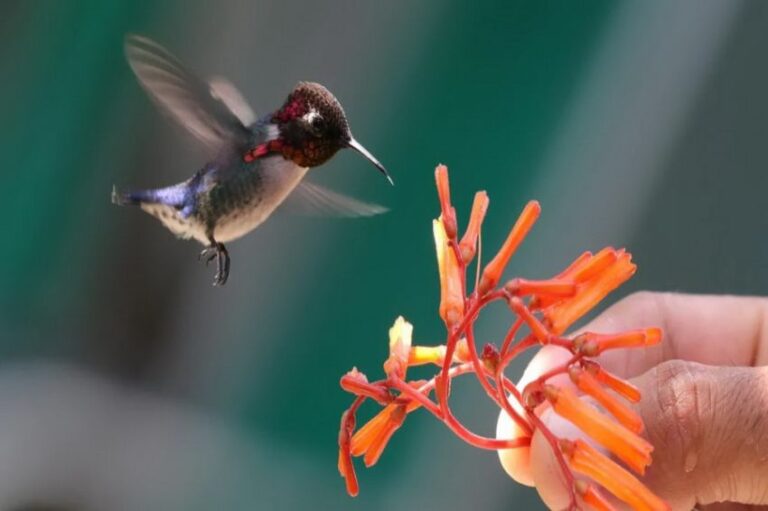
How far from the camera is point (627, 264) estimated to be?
0.62 m

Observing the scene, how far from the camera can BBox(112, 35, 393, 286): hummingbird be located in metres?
0.72

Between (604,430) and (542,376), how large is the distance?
0.26 feet

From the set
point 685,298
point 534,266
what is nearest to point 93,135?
point 534,266

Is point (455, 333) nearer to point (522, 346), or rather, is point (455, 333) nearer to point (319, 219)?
point (522, 346)

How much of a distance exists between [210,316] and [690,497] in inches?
28.0

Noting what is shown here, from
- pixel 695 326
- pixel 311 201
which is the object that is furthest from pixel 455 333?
pixel 695 326

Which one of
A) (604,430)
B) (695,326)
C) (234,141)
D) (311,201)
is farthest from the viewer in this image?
(695,326)

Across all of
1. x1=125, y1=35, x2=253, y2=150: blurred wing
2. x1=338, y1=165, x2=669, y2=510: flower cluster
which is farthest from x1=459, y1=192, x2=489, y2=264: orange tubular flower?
x1=125, y1=35, x2=253, y2=150: blurred wing

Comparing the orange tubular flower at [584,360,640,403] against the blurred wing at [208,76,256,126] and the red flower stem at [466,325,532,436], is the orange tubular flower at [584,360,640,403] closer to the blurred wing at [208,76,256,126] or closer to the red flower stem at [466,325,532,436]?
the red flower stem at [466,325,532,436]

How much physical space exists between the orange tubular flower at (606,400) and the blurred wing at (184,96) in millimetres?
366

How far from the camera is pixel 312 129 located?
0.72 meters

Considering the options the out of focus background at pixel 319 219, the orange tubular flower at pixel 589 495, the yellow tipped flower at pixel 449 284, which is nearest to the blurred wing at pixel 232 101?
the out of focus background at pixel 319 219

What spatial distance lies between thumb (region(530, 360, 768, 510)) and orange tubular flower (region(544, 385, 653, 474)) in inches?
3.5

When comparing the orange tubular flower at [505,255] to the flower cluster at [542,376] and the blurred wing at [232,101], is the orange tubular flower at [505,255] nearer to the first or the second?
the flower cluster at [542,376]
